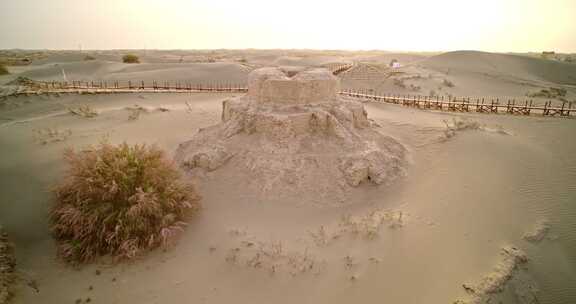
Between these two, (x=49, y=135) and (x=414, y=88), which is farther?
(x=414, y=88)

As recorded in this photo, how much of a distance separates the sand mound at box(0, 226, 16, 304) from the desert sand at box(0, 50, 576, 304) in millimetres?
114

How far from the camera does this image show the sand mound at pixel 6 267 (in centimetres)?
465

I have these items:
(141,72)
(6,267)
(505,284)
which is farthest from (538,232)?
(141,72)

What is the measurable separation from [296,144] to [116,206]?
3959 mm

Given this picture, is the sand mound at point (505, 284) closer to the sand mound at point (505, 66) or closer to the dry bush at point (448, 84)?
the dry bush at point (448, 84)

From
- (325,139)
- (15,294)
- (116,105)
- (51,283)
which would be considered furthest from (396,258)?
(116,105)

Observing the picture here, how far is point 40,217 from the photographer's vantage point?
6.09 metres

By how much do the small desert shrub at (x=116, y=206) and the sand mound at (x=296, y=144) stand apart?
1840 millimetres

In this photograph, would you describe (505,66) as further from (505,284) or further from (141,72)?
(505,284)

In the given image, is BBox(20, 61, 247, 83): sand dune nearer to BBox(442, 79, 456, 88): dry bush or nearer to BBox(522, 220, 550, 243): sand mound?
BBox(442, 79, 456, 88): dry bush

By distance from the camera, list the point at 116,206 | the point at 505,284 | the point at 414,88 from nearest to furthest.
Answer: the point at 505,284 < the point at 116,206 < the point at 414,88

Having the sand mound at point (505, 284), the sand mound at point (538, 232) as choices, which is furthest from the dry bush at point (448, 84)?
the sand mound at point (505, 284)

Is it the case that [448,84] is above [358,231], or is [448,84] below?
above

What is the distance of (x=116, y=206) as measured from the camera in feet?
18.6
